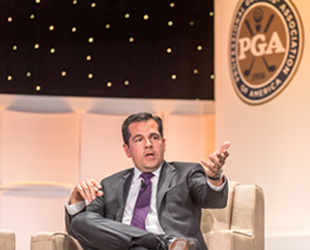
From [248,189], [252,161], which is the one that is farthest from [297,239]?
[252,161]

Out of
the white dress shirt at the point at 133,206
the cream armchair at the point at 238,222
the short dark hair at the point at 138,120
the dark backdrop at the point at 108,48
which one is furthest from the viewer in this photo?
the dark backdrop at the point at 108,48

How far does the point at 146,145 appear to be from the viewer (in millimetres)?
3055

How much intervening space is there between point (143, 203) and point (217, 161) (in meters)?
0.68

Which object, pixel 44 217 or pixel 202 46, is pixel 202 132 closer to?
pixel 202 46

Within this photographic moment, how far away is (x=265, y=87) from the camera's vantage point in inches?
170

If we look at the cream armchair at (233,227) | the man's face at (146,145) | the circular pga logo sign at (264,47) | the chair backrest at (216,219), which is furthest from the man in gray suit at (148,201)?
the circular pga logo sign at (264,47)

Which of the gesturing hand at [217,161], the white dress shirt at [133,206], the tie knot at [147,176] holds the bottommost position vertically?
the white dress shirt at [133,206]

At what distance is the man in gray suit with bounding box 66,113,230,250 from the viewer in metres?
2.71

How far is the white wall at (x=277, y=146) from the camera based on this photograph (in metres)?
3.83

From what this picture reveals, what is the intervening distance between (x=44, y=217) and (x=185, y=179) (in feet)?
7.18

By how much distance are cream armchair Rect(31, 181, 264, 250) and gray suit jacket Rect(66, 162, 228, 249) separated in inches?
6.6

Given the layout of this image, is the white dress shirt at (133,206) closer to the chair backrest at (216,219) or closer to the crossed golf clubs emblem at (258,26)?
the chair backrest at (216,219)

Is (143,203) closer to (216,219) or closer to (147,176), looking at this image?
(147,176)

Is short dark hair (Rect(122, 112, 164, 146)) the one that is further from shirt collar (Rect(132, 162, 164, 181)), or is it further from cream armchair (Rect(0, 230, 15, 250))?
cream armchair (Rect(0, 230, 15, 250))
